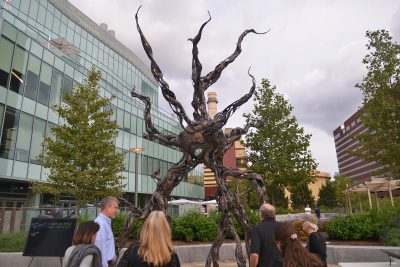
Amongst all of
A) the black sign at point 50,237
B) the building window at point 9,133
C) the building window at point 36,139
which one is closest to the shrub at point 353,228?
the black sign at point 50,237

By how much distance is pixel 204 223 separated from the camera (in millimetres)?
12172

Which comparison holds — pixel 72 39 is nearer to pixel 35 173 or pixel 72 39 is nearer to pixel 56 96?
pixel 56 96

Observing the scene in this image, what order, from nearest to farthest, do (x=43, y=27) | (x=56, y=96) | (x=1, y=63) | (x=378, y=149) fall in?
(x=378, y=149) < (x=1, y=63) < (x=56, y=96) < (x=43, y=27)

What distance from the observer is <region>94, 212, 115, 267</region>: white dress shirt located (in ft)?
14.7

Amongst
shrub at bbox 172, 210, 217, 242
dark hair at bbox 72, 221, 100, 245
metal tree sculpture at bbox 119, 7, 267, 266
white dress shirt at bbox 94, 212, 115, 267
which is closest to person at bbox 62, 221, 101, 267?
dark hair at bbox 72, 221, 100, 245

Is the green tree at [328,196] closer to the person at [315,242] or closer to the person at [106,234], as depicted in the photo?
the person at [315,242]

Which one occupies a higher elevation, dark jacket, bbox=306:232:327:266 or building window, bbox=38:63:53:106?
building window, bbox=38:63:53:106

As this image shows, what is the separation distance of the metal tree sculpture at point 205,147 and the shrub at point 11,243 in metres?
6.12

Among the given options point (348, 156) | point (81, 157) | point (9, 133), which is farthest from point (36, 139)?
point (348, 156)

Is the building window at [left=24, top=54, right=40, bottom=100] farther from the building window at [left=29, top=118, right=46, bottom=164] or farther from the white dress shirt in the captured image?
the white dress shirt

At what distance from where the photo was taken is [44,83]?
2323cm

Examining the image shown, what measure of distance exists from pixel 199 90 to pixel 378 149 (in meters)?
11.3

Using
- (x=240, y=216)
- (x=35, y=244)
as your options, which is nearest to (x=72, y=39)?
(x=35, y=244)

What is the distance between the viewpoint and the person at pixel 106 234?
450cm
